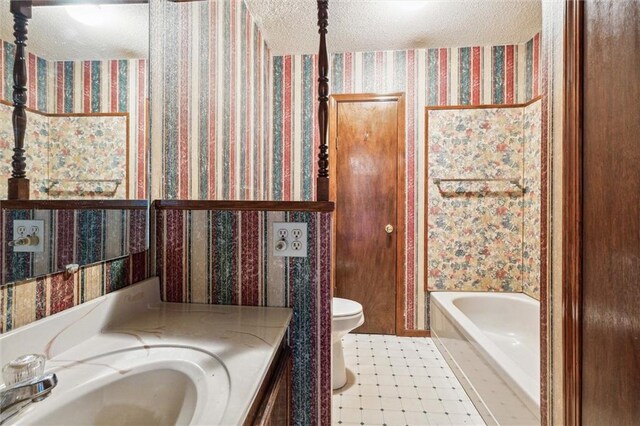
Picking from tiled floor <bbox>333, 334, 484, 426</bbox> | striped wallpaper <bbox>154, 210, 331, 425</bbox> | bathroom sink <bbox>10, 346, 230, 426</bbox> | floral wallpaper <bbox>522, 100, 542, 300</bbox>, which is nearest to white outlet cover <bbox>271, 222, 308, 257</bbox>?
striped wallpaper <bbox>154, 210, 331, 425</bbox>

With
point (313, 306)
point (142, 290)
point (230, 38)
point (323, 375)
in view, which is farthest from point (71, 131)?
point (230, 38)

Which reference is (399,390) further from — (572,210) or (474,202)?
(474,202)

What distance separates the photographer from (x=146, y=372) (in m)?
0.69

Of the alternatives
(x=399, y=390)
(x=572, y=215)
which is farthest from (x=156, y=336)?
(x=399, y=390)

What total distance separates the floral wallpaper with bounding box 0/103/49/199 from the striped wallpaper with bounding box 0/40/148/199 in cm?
3

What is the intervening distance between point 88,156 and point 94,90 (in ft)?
0.56

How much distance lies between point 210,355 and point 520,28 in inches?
124

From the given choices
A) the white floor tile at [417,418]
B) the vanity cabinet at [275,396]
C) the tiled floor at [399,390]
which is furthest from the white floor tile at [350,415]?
the vanity cabinet at [275,396]

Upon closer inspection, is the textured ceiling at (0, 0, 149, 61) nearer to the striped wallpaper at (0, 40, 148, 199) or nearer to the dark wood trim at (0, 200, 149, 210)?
the striped wallpaper at (0, 40, 148, 199)

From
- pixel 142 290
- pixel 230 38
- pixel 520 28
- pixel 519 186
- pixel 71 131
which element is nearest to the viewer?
pixel 71 131

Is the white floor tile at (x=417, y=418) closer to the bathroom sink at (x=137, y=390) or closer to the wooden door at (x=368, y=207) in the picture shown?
the wooden door at (x=368, y=207)

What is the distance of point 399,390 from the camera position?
1.94m

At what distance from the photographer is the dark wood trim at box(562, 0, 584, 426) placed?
1012 millimetres

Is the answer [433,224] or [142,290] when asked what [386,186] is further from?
[142,290]
